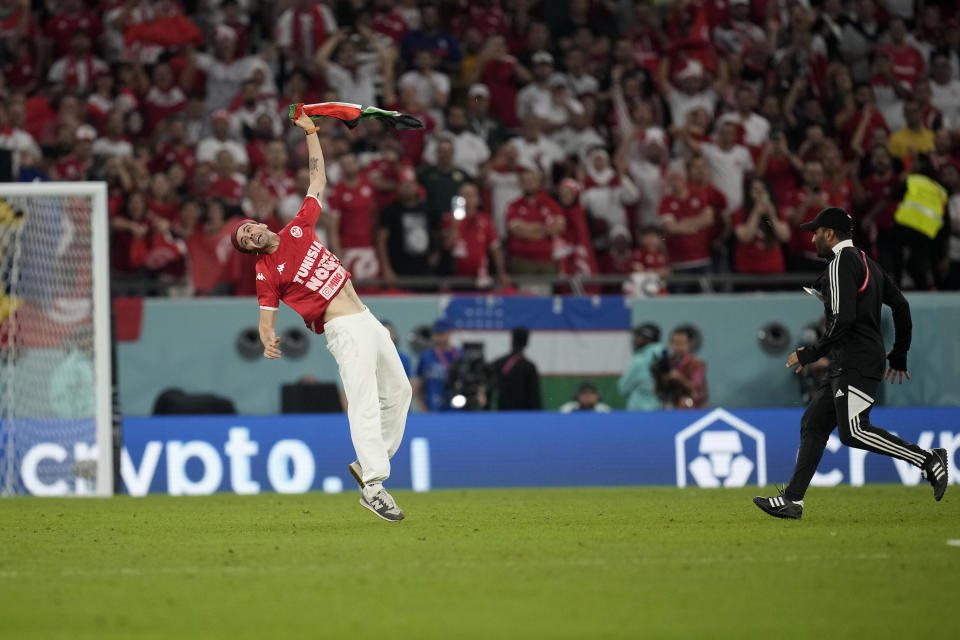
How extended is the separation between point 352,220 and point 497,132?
292 cm

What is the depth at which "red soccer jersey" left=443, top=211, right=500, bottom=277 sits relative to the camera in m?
17.4

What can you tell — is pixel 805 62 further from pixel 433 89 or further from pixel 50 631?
pixel 50 631

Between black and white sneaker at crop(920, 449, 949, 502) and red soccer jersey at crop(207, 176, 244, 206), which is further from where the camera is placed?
red soccer jersey at crop(207, 176, 244, 206)

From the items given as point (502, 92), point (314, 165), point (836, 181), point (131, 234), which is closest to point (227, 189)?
point (131, 234)

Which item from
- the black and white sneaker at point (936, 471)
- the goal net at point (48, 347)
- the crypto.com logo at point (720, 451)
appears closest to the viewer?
the black and white sneaker at point (936, 471)

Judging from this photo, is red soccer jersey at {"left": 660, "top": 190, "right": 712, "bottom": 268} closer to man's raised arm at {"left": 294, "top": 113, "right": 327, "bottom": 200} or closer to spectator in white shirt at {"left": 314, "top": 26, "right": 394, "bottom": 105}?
spectator in white shirt at {"left": 314, "top": 26, "right": 394, "bottom": 105}

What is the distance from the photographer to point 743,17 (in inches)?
823

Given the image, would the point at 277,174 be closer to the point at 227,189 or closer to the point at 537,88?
the point at 227,189

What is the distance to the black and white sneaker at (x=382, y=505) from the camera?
998 cm

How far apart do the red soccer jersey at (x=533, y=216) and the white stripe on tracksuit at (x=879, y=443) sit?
7.93 m

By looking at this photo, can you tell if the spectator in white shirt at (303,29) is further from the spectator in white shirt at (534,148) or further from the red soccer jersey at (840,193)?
the red soccer jersey at (840,193)

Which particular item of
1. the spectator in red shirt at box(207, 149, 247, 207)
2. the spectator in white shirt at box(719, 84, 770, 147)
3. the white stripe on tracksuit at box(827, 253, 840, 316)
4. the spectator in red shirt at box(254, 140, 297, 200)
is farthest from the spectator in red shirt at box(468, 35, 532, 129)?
the white stripe on tracksuit at box(827, 253, 840, 316)

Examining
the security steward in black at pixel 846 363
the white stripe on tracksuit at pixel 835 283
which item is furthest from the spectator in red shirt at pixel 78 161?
the white stripe on tracksuit at pixel 835 283

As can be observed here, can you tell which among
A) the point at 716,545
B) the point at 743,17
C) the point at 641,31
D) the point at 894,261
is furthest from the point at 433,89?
the point at 716,545
